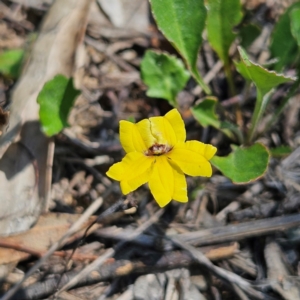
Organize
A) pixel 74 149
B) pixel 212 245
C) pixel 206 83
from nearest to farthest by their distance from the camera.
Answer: pixel 212 245
pixel 74 149
pixel 206 83

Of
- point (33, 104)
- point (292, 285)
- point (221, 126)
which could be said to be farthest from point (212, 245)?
point (33, 104)

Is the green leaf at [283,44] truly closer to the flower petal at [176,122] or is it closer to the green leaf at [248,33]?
the green leaf at [248,33]

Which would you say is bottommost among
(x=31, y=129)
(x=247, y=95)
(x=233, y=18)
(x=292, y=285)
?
(x=292, y=285)

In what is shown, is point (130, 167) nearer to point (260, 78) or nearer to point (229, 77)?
point (260, 78)

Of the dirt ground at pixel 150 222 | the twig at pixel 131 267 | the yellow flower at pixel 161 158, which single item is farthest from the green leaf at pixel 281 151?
the yellow flower at pixel 161 158

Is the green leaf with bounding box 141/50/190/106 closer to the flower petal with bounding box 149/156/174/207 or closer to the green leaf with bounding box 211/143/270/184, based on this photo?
the green leaf with bounding box 211/143/270/184

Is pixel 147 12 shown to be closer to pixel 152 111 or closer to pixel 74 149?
pixel 152 111

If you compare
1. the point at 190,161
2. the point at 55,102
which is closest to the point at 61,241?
the point at 55,102
